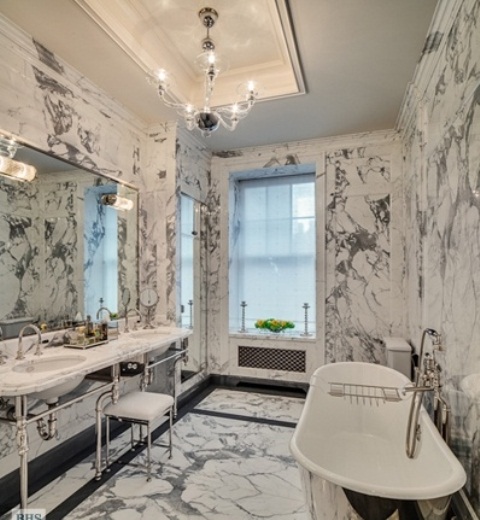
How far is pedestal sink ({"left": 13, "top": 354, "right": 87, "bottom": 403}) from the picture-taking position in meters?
1.77

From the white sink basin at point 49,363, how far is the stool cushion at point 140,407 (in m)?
0.47

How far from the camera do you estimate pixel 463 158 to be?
1.66 meters

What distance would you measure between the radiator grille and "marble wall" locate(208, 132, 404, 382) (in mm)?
70

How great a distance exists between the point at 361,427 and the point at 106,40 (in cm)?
328

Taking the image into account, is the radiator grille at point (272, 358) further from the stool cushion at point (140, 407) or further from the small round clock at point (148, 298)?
the stool cushion at point (140, 407)

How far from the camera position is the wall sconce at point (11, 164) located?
2.01m

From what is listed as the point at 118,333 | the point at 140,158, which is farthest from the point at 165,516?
the point at 140,158

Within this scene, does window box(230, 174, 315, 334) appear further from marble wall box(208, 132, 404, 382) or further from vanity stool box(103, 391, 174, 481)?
vanity stool box(103, 391, 174, 481)

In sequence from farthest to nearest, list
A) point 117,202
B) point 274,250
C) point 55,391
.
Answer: point 274,250, point 117,202, point 55,391

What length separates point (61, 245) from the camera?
7.93 ft

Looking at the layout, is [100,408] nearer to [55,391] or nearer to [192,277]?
[55,391]

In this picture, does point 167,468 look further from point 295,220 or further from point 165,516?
point 295,220

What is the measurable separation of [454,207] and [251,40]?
180cm

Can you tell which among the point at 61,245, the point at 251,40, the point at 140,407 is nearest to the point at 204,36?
the point at 251,40
